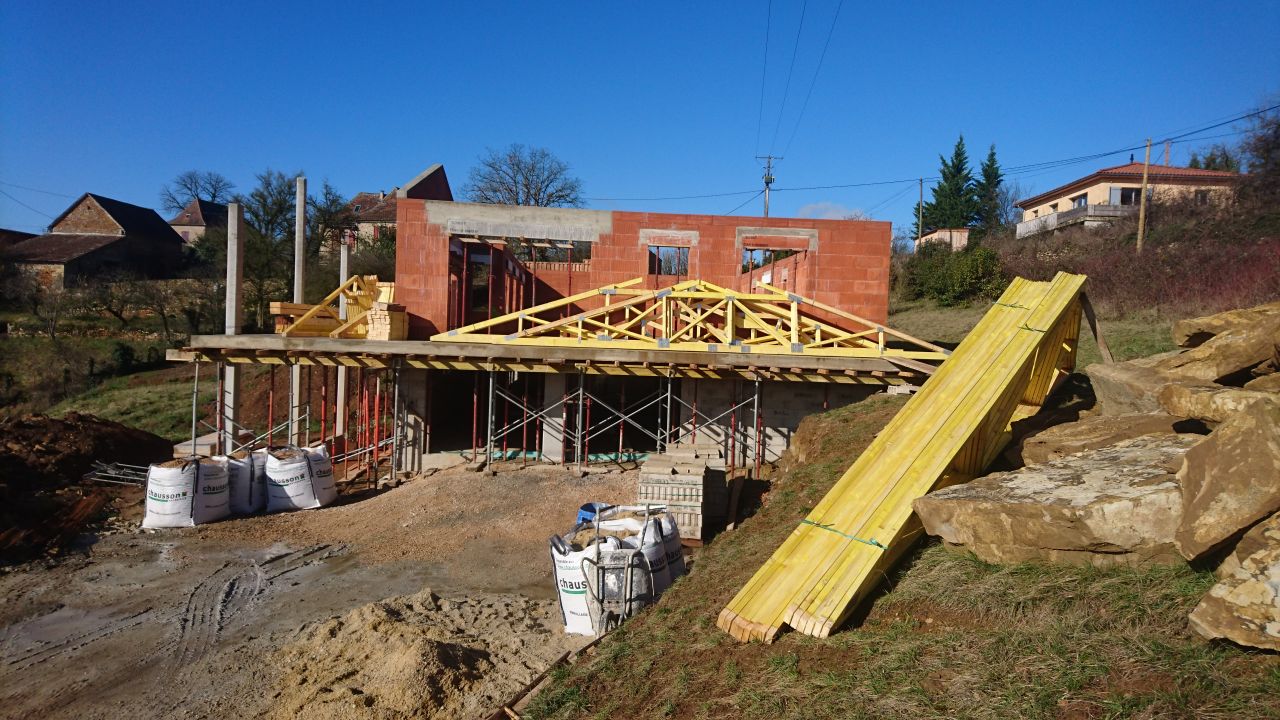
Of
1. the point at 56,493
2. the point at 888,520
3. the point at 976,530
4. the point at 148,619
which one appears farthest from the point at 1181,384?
the point at 56,493

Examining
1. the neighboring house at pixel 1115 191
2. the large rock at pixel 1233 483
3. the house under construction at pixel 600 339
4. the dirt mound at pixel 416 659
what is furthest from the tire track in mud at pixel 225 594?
the neighboring house at pixel 1115 191

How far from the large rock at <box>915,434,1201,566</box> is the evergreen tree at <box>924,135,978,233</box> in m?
51.3

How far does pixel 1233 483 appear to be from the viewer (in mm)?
4156

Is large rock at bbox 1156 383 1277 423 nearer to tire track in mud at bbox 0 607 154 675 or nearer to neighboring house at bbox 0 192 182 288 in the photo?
tire track in mud at bbox 0 607 154 675

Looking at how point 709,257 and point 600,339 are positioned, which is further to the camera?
point 709,257

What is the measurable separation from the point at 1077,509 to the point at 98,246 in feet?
162

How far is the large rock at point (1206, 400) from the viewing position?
5234mm

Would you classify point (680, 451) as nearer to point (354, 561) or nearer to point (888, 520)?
point (354, 561)

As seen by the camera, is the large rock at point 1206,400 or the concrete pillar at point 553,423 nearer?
the large rock at point 1206,400

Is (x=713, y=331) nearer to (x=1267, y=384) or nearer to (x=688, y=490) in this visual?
(x=688, y=490)

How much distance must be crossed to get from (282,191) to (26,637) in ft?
103

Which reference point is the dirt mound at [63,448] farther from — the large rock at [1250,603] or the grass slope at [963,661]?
the large rock at [1250,603]

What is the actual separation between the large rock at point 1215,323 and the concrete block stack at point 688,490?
6012 millimetres

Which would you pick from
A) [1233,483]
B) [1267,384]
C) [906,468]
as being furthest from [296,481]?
[1267,384]
